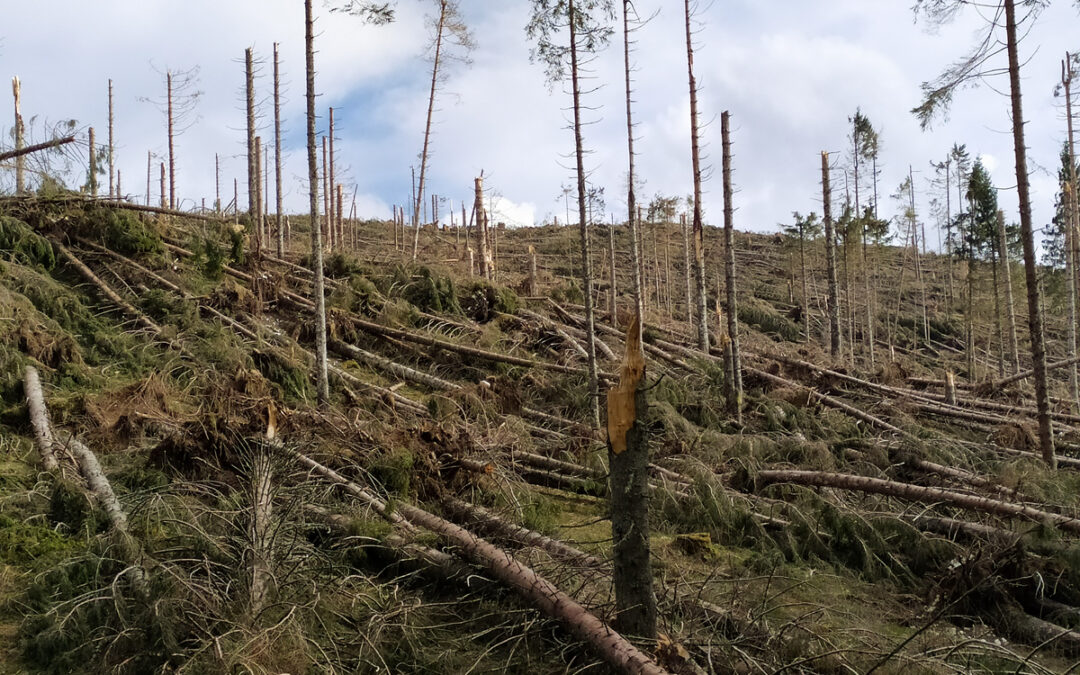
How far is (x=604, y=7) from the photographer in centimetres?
1066

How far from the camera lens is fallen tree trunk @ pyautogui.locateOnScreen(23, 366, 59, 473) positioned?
243 inches

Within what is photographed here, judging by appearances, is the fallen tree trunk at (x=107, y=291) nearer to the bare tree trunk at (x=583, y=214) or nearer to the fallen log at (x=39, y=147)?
the fallen log at (x=39, y=147)

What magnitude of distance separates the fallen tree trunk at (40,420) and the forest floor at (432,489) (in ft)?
0.39

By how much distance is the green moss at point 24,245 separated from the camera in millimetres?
11016

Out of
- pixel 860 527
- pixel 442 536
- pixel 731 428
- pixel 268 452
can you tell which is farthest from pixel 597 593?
pixel 731 428

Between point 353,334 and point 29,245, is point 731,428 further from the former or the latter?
point 29,245

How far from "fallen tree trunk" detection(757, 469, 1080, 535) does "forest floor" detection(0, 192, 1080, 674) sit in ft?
0.10

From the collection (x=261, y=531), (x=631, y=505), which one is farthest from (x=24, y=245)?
(x=631, y=505)

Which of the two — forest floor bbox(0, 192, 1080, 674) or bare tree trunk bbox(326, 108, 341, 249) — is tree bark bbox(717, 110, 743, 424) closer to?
forest floor bbox(0, 192, 1080, 674)

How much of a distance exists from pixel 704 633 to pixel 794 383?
9.39m

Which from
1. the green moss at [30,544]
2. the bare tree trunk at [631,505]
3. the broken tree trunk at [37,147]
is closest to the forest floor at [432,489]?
the green moss at [30,544]

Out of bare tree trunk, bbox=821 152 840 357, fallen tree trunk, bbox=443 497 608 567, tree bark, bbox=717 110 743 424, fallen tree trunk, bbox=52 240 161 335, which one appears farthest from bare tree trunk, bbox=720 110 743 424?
bare tree trunk, bbox=821 152 840 357

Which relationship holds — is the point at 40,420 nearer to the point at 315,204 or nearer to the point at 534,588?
the point at 315,204

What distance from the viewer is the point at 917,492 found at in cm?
664
